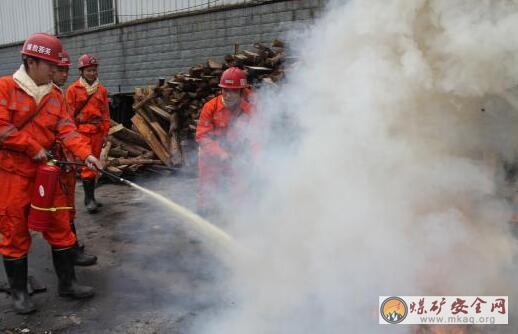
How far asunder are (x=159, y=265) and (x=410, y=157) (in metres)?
2.77

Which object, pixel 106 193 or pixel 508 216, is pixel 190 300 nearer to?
pixel 508 216

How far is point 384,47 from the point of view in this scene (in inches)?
125

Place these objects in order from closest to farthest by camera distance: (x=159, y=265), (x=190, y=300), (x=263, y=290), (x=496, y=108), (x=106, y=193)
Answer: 1. (x=496, y=108)
2. (x=263, y=290)
3. (x=190, y=300)
4. (x=159, y=265)
5. (x=106, y=193)

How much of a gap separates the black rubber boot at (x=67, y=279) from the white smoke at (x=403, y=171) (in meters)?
1.29

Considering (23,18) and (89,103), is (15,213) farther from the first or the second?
(23,18)

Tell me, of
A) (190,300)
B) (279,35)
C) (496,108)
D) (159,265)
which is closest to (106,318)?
(190,300)

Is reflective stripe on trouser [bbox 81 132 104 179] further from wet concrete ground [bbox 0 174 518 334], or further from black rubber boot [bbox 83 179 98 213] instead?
wet concrete ground [bbox 0 174 518 334]

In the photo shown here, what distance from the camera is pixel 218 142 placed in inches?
212

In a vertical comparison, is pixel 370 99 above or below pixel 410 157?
above

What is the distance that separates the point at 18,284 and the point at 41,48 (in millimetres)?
1930

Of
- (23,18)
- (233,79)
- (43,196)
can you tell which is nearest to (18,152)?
(43,196)

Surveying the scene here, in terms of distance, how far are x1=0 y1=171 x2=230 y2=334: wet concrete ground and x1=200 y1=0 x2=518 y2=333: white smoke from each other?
0.53 meters

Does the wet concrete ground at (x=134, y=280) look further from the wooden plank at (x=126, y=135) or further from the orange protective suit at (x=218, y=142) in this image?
the wooden plank at (x=126, y=135)

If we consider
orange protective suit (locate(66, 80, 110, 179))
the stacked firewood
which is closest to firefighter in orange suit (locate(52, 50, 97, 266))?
orange protective suit (locate(66, 80, 110, 179))
